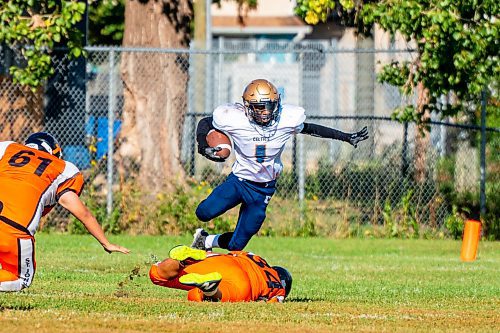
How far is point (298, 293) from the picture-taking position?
11.9 meters

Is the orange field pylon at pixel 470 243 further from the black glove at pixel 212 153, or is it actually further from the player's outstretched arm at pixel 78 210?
the player's outstretched arm at pixel 78 210

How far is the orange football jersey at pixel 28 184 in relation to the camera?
8.60 m

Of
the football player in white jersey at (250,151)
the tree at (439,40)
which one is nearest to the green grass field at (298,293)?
the football player in white jersey at (250,151)

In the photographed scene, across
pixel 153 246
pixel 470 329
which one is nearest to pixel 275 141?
pixel 470 329

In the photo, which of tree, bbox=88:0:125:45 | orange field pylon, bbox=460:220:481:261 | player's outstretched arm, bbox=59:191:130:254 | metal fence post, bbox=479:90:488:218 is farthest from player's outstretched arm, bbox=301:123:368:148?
tree, bbox=88:0:125:45

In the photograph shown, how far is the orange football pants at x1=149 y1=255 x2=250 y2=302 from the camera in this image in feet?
31.9

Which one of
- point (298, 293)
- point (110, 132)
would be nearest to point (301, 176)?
point (110, 132)

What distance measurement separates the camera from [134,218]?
18.8 m

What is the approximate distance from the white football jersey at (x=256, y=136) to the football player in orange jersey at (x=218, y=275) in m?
1.71

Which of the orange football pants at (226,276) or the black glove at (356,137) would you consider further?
the black glove at (356,137)

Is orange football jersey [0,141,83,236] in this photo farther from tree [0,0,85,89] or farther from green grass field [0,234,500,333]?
tree [0,0,85,89]

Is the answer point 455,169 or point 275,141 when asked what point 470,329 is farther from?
point 455,169

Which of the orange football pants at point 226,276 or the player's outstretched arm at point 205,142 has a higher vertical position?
the player's outstretched arm at point 205,142

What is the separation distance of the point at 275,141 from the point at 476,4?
264 inches
